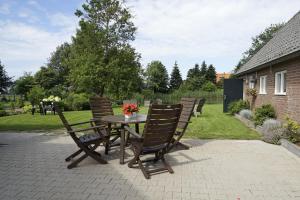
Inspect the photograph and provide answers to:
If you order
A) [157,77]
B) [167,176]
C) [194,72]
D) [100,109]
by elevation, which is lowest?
[167,176]

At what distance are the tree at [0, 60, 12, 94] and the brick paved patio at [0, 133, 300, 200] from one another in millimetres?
36843

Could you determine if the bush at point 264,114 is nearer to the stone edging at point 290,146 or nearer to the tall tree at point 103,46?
the stone edging at point 290,146

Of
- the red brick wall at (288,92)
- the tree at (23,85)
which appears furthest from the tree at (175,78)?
the red brick wall at (288,92)

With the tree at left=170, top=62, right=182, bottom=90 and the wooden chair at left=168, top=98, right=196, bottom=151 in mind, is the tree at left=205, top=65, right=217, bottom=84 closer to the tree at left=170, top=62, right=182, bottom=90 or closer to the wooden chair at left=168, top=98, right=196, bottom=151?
the tree at left=170, top=62, right=182, bottom=90

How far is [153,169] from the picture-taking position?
4609 mm

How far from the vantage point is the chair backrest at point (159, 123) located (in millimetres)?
4133

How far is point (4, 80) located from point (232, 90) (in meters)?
35.2

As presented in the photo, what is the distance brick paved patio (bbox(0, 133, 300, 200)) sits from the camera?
3492 mm

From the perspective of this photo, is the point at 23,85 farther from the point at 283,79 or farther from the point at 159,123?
the point at 159,123

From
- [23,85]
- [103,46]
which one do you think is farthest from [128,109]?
[23,85]

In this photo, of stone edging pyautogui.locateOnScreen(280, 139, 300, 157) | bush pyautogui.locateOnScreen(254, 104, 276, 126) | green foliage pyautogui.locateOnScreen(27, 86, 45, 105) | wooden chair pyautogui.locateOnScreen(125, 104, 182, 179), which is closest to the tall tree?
green foliage pyautogui.locateOnScreen(27, 86, 45, 105)

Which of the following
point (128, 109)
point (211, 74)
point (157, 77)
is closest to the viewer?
point (128, 109)

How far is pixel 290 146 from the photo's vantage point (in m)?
5.89

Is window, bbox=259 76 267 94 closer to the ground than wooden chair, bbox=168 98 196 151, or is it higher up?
higher up
